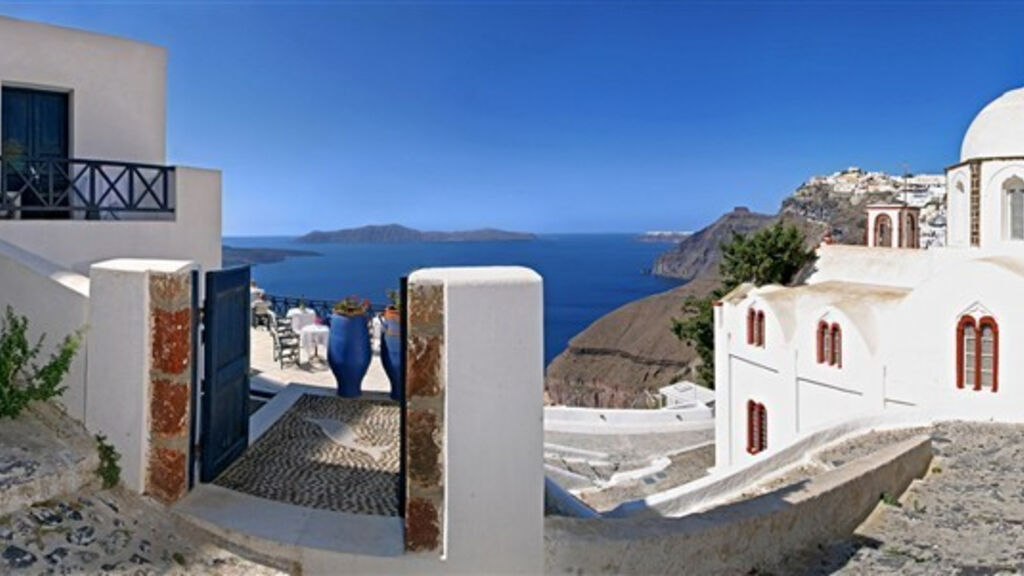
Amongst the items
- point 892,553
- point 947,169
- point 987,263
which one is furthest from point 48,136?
point 947,169

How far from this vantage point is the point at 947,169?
65.5 ft

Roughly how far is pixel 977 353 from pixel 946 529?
9671 mm

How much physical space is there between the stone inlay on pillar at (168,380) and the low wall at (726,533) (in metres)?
2.67

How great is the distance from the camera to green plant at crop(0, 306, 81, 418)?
4.79m

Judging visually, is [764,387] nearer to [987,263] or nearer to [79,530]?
[987,263]

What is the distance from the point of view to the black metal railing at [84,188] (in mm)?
7891

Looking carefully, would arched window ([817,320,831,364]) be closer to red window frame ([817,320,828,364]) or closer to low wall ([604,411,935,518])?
red window frame ([817,320,828,364])

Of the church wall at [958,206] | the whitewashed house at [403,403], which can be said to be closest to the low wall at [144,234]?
the whitewashed house at [403,403]

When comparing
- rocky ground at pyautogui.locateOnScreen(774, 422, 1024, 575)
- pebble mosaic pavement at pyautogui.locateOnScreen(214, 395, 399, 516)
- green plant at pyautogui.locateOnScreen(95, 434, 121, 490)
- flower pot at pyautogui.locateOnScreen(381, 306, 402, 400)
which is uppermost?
flower pot at pyautogui.locateOnScreen(381, 306, 402, 400)

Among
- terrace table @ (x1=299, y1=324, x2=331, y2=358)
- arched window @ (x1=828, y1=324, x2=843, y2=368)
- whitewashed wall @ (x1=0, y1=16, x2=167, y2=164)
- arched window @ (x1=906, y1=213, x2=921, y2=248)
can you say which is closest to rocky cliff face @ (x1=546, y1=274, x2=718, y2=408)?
arched window @ (x1=906, y1=213, x2=921, y2=248)

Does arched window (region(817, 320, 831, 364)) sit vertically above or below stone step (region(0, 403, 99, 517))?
below

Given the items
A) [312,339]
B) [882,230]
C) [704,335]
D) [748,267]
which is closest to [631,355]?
[704,335]

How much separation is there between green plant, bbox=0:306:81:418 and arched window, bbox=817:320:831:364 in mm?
17379

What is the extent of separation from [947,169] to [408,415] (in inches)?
822
